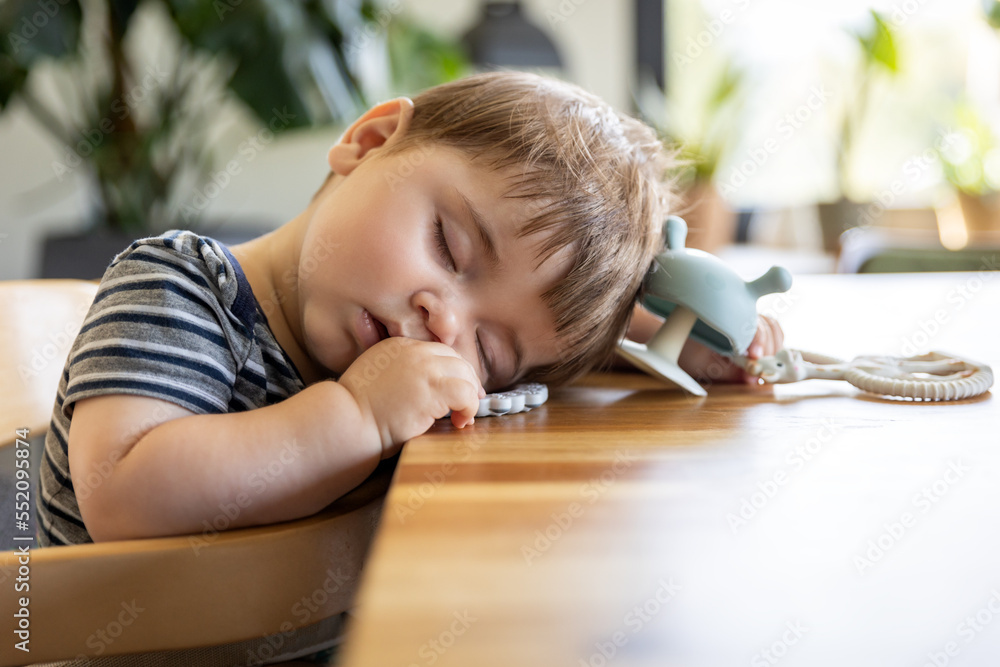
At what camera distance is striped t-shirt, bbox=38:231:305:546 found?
0.62 meters

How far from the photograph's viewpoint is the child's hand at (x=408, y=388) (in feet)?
2.04

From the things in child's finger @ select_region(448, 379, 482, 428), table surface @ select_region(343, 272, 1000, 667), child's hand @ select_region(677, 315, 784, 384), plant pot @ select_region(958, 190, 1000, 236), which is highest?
table surface @ select_region(343, 272, 1000, 667)

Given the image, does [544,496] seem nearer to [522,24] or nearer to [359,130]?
[359,130]

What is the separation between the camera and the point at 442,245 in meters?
0.76

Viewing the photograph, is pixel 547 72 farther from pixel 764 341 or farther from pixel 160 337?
pixel 160 337

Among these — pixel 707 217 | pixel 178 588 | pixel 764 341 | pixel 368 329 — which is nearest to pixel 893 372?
pixel 764 341

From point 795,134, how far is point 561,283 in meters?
3.46

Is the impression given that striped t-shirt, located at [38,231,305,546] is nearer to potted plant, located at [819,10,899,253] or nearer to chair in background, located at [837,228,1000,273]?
chair in background, located at [837,228,1000,273]

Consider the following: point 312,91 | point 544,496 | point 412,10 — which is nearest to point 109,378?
point 544,496

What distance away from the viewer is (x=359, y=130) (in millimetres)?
907

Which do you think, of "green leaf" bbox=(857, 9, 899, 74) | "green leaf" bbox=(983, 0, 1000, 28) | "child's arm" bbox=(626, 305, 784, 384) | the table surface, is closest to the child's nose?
the table surface

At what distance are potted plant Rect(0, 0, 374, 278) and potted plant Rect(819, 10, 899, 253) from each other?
2058 mm

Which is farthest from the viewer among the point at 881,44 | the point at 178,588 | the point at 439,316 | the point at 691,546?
the point at 881,44

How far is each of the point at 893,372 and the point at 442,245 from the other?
456 mm
